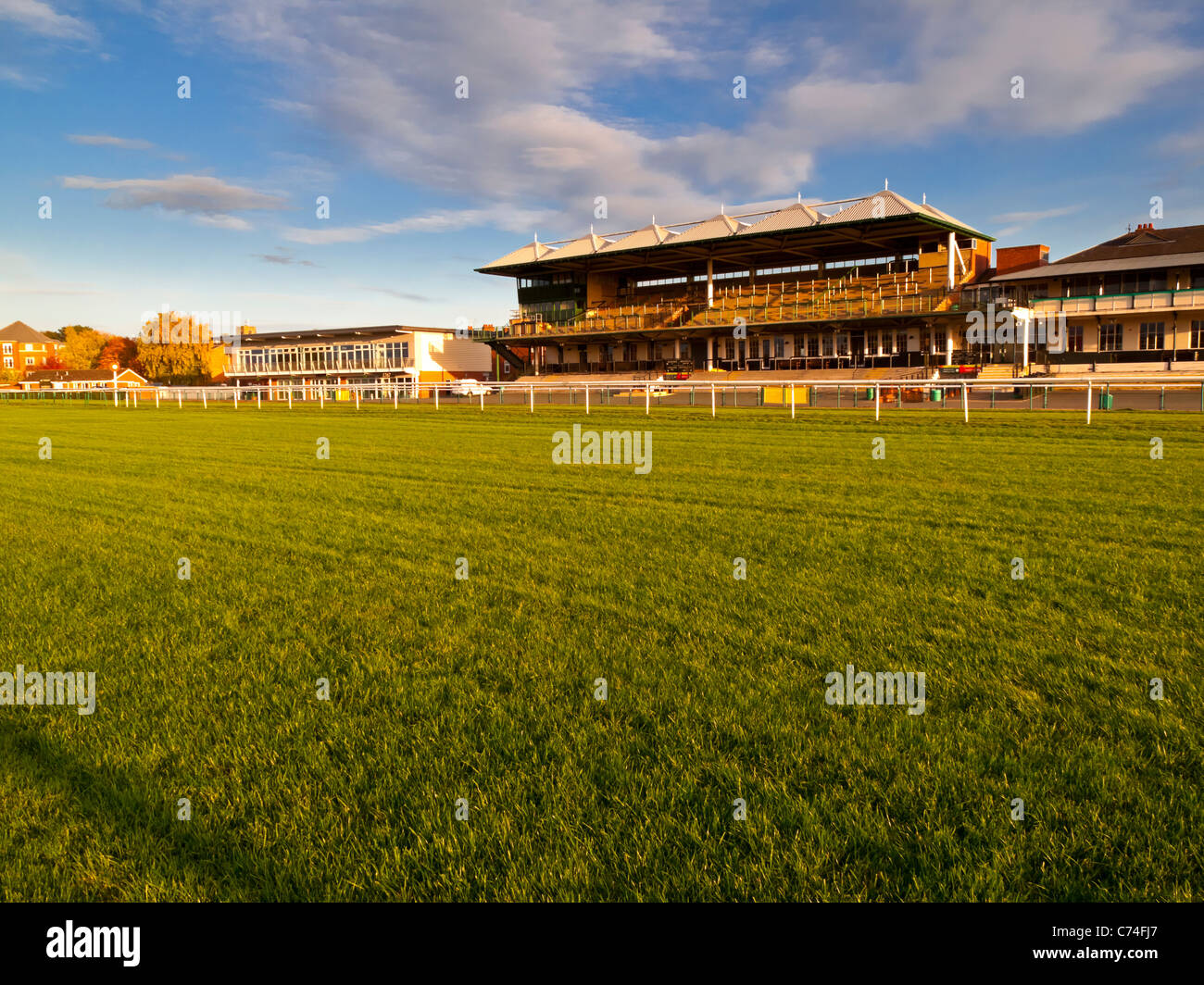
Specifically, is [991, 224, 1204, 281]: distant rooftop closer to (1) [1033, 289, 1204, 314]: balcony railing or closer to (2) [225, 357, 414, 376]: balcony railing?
(1) [1033, 289, 1204, 314]: balcony railing

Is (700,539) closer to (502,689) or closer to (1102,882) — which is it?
(502,689)

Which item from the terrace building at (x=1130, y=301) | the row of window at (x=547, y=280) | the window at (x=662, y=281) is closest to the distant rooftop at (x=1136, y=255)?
the terrace building at (x=1130, y=301)

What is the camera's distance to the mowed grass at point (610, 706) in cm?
288

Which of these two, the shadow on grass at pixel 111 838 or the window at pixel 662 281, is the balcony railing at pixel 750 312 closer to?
the window at pixel 662 281

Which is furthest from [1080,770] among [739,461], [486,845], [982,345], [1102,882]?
[982,345]

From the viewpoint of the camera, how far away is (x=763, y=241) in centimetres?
6159

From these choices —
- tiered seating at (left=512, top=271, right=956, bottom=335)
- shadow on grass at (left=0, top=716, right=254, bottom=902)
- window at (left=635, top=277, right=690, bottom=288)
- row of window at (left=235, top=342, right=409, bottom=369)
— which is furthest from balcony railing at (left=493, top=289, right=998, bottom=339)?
shadow on grass at (left=0, top=716, right=254, bottom=902)

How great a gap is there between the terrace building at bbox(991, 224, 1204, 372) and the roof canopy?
8.24 meters

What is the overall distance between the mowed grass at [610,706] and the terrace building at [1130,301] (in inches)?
1780

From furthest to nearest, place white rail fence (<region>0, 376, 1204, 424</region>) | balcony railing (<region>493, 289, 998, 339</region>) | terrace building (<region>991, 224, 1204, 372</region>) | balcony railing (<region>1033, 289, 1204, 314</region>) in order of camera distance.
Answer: balcony railing (<region>493, 289, 998, 339</region>), terrace building (<region>991, 224, 1204, 372</region>), balcony railing (<region>1033, 289, 1204, 314</region>), white rail fence (<region>0, 376, 1204, 424</region>)

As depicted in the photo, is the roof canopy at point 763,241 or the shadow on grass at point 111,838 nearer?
the shadow on grass at point 111,838

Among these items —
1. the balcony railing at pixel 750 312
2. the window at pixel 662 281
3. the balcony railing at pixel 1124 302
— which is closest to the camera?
the balcony railing at pixel 1124 302

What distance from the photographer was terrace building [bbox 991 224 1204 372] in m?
46.8
